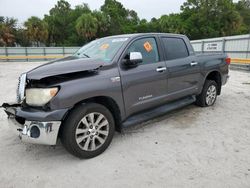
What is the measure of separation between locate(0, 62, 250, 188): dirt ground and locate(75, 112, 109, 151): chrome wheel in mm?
222

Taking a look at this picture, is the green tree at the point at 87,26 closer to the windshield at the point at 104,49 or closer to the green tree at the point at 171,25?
the green tree at the point at 171,25

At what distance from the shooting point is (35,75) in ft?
9.70

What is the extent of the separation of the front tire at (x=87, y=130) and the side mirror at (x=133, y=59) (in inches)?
32.1

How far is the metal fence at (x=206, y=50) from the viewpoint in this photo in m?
14.1

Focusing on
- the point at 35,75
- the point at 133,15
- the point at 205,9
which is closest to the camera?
the point at 35,75

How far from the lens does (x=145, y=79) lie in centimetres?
382

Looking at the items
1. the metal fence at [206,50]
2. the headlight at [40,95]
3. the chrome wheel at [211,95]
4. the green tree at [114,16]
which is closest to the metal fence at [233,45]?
the metal fence at [206,50]

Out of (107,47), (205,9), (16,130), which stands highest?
(205,9)

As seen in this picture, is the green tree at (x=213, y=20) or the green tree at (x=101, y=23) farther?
the green tree at (x=213, y=20)

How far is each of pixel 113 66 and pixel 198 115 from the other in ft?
8.39

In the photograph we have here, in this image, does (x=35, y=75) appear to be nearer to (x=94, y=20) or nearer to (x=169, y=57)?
(x=169, y=57)

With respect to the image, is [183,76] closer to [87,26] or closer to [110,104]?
[110,104]

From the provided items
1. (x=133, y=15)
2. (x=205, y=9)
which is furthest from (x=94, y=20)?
(x=133, y=15)

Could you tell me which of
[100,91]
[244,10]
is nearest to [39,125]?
[100,91]
